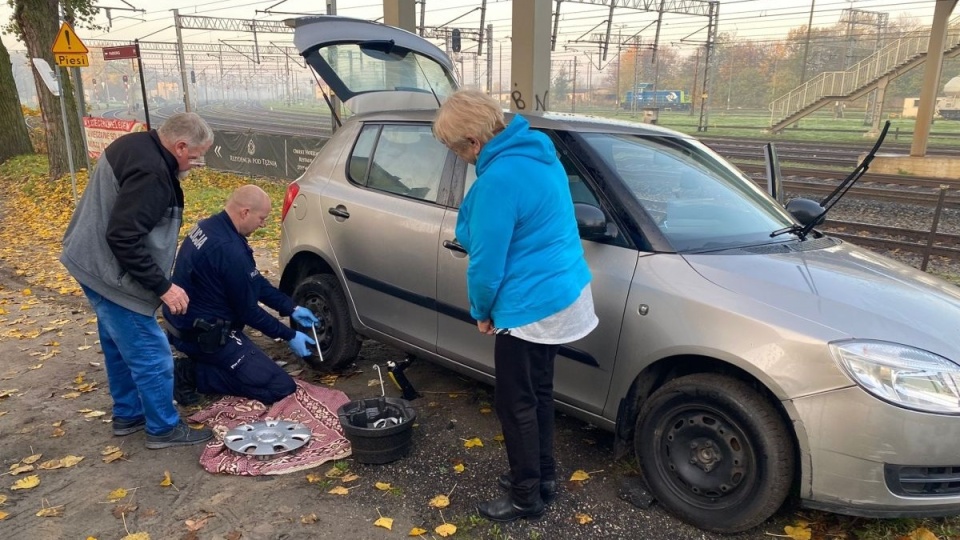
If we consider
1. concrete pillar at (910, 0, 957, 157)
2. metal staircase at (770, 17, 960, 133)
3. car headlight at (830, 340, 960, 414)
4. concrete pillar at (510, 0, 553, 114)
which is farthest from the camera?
metal staircase at (770, 17, 960, 133)

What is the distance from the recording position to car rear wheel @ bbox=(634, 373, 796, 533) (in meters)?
2.61

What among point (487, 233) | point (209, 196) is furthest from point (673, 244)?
point (209, 196)

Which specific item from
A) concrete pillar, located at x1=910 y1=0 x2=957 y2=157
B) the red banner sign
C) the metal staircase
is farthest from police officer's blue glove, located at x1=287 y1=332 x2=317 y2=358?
the metal staircase

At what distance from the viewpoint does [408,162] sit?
13.4ft

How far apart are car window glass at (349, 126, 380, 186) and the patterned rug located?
1432 mm

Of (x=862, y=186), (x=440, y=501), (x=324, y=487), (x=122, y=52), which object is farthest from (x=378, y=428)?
(x=862, y=186)

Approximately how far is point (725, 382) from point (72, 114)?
17861mm

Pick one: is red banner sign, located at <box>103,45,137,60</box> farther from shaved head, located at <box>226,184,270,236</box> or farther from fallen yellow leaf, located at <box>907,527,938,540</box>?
fallen yellow leaf, located at <box>907,527,938,540</box>

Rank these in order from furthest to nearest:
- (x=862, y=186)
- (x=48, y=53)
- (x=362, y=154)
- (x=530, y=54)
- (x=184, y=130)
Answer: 1. (x=48, y=53)
2. (x=862, y=186)
3. (x=530, y=54)
4. (x=362, y=154)
5. (x=184, y=130)

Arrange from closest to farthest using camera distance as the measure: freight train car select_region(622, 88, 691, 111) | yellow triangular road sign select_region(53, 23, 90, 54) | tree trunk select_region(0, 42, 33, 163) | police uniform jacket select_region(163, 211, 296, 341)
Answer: police uniform jacket select_region(163, 211, 296, 341) < yellow triangular road sign select_region(53, 23, 90, 54) < tree trunk select_region(0, 42, 33, 163) < freight train car select_region(622, 88, 691, 111)

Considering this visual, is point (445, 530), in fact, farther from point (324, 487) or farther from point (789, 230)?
point (789, 230)

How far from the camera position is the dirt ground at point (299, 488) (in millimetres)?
2945

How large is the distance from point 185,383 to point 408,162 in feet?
6.75

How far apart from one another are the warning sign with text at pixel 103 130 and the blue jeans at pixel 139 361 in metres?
8.21
